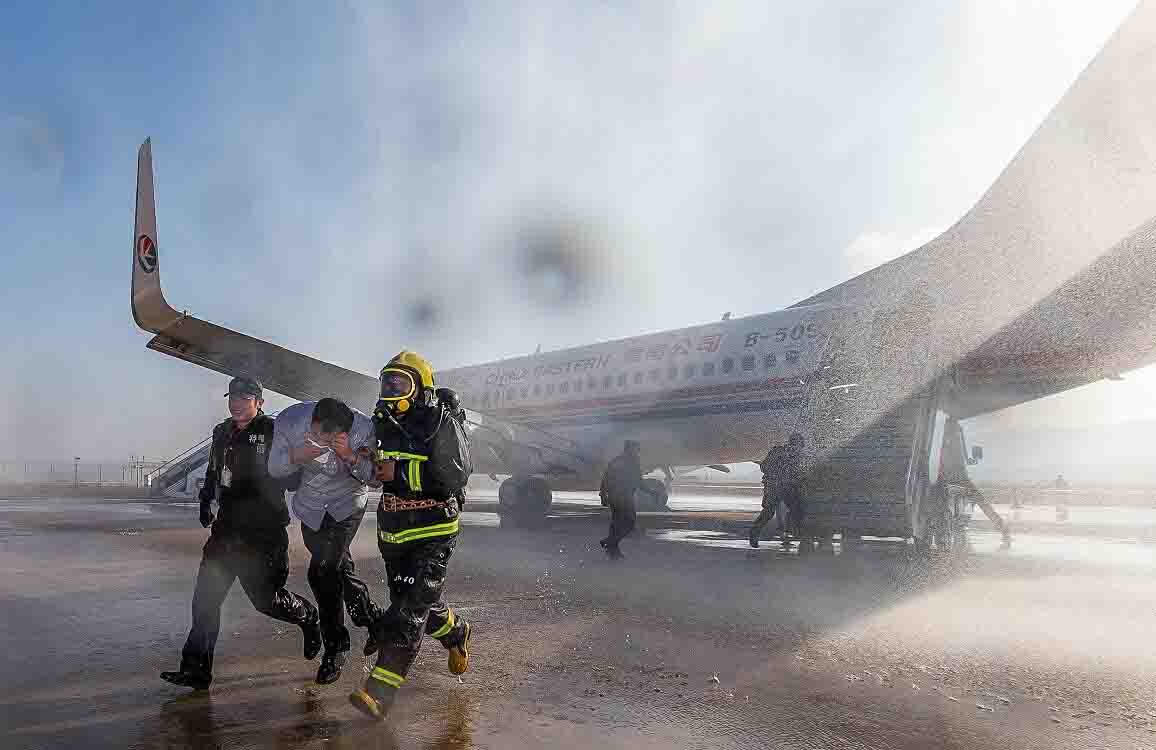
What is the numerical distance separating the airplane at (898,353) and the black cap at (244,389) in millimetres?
6030

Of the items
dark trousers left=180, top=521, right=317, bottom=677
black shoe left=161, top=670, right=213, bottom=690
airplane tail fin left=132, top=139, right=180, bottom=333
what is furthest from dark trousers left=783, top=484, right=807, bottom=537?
airplane tail fin left=132, top=139, right=180, bottom=333

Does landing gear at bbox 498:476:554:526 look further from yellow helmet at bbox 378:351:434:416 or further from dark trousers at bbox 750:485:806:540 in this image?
yellow helmet at bbox 378:351:434:416

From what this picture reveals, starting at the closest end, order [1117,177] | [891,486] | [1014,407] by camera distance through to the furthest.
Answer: [1117,177], [891,486], [1014,407]

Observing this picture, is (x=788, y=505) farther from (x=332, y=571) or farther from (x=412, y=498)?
(x=412, y=498)

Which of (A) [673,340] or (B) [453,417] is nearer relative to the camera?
(B) [453,417]

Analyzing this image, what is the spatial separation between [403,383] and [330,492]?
104 centimetres

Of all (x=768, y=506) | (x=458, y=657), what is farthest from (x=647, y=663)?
(x=768, y=506)

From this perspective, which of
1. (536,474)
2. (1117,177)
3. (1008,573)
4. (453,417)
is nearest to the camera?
(453,417)

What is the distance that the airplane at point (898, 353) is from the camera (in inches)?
340

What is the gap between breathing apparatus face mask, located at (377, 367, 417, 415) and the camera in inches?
164

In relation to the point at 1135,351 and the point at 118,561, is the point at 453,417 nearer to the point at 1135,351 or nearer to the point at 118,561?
the point at 118,561

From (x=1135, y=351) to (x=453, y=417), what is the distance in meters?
10.6

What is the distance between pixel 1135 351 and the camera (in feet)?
34.9

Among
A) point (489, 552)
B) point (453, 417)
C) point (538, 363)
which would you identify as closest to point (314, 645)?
point (453, 417)
